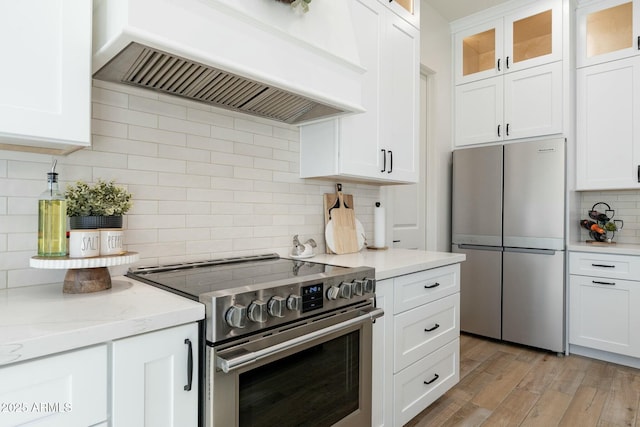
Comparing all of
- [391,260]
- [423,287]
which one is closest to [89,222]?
[391,260]

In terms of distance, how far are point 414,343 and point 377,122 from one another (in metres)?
1.27

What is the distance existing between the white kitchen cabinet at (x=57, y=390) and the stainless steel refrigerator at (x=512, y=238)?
315cm

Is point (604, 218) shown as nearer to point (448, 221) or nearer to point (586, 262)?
point (586, 262)

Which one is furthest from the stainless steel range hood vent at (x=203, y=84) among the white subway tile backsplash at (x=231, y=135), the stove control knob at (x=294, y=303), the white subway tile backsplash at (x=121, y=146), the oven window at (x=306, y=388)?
the oven window at (x=306, y=388)

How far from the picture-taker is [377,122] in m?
2.22

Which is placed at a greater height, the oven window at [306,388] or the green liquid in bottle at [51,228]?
the green liquid in bottle at [51,228]

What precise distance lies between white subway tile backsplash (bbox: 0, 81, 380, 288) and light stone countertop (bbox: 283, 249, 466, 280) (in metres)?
0.29

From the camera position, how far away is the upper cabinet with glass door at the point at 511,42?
3147 mm

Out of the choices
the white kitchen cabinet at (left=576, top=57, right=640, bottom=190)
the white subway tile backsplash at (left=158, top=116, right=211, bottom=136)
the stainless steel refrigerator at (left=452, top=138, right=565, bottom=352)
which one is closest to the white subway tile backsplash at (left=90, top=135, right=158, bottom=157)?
the white subway tile backsplash at (left=158, top=116, right=211, bottom=136)

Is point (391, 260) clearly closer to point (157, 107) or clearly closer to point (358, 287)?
point (358, 287)

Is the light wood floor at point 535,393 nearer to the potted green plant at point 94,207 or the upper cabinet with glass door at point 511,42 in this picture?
the potted green plant at point 94,207

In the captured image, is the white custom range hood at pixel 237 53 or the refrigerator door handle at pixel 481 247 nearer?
the white custom range hood at pixel 237 53

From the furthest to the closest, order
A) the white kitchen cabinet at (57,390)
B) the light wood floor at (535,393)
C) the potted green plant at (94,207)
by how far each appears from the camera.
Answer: the light wood floor at (535,393) → the potted green plant at (94,207) → the white kitchen cabinet at (57,390)

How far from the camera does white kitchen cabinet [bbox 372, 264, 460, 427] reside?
177 cm
